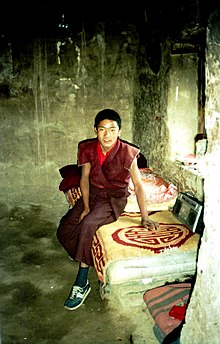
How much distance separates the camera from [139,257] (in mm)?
2725

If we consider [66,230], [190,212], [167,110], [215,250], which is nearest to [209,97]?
[215,250]

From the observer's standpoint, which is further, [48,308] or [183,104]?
[183,104]

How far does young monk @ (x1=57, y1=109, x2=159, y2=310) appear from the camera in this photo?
10.3 feet

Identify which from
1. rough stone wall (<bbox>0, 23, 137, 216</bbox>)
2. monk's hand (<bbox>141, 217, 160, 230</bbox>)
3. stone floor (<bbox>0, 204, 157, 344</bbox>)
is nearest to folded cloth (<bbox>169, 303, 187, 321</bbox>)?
stone floor (<bbox>0, 204, 157, 344</bbox>)

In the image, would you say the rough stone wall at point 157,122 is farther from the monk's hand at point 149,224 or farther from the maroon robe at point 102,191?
the maroon robe at point 102,191

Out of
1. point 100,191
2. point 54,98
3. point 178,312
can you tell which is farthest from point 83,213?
point 54,98

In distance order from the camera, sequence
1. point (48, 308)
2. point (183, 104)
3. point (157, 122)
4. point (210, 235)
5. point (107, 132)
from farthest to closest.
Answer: point (157, 122), point (183, 104), point (107, 132), point (48, 308), point (210, 235)

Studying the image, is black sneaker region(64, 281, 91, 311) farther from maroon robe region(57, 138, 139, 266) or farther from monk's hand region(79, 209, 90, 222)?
monk's hand region(79, 209, 90, 222)

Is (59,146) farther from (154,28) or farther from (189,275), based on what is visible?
(189,275)

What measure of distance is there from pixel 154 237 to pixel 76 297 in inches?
35.9

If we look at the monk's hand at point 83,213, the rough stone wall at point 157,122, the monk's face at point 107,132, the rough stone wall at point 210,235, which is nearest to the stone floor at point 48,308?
the monk's hand at point 83,213

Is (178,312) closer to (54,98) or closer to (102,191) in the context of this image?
(102,191)

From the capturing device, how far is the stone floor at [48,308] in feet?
8.66

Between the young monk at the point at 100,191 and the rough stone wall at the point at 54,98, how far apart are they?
200cm
